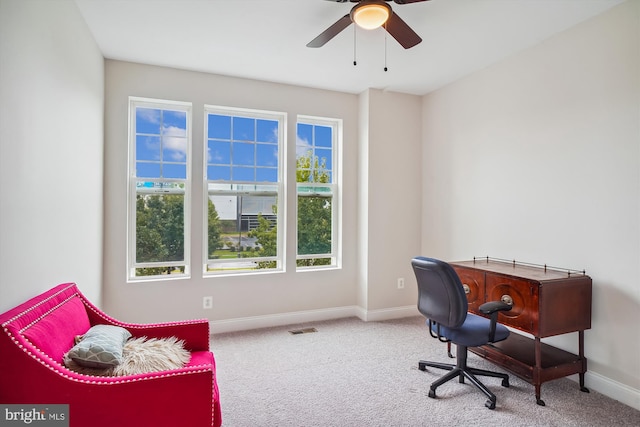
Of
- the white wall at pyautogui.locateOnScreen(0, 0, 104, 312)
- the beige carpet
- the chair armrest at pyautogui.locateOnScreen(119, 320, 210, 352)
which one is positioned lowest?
the beige carpet

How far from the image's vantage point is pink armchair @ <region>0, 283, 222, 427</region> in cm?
137

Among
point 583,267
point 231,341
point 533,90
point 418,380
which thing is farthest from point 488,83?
point 231,341

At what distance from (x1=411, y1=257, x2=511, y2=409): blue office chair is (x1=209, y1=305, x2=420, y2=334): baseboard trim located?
1.61 meters

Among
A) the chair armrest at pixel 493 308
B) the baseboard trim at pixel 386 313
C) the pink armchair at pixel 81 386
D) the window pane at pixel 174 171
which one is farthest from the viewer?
the baseboard trim at pixel 386 313

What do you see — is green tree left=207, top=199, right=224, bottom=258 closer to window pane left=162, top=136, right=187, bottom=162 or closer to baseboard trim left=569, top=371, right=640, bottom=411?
window pane left=162, top=136, right=187, bottom=162

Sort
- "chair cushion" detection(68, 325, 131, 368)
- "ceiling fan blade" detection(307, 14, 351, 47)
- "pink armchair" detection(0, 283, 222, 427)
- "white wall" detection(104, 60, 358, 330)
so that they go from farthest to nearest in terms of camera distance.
A: "white wall" detection(104, 60, 358, 330) < "ceiling fan blade" detection(307, 14, 351, 47) < "chair cushion" detection(68, 325, 131, 368) < "pink armchair" detection(0, 283, 222, 427)

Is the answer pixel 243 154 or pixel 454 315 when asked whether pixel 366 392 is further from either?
pixel 243 154

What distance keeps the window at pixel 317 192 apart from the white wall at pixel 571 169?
1.46 meters

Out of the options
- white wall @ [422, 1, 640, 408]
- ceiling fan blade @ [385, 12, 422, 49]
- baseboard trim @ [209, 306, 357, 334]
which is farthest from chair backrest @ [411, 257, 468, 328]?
baseboard trim @ [209, 306, 357, 334]

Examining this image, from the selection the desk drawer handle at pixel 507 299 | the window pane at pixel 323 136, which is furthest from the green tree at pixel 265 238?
the desk drawer handle at pixel 507 299

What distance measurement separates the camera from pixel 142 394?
148cm

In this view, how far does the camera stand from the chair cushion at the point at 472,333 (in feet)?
7.93

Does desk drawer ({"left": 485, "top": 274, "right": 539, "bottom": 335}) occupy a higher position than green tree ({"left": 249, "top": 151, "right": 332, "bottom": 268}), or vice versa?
green tree ({"left": 249, "top": 151, "right": 332, "bottom": 268})

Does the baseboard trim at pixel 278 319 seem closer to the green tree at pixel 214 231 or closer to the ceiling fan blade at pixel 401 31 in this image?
the green tree at pixel 214 231
